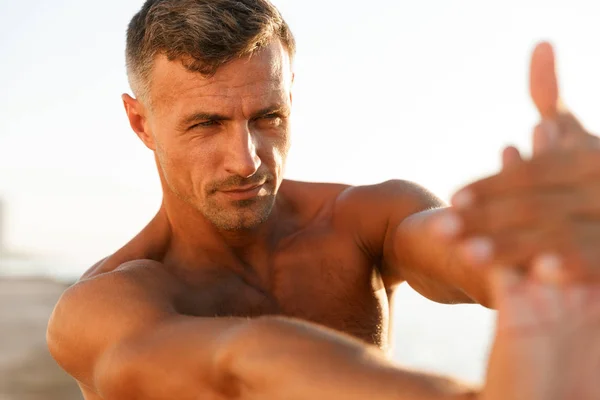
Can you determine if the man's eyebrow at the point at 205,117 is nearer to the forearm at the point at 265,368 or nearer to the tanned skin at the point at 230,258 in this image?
the tanned skin at the point at 230,258

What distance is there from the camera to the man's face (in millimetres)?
1957

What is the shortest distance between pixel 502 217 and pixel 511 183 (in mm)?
37

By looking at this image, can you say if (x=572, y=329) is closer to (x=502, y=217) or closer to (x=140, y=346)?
(x=502, y=217)

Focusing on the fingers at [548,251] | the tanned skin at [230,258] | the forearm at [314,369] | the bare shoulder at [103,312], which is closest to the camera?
the fingers at [548,251]

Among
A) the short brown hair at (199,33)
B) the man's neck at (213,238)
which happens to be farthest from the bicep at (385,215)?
the short brown hair at (199,33)

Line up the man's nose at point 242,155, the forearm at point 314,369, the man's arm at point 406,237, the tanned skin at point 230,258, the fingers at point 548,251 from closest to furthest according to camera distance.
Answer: the fingers at point 548,251
the forearm at point 314,369
the tanned skin at point 230,258
the man's arm at point 406,237
the man's nose at point 242,155

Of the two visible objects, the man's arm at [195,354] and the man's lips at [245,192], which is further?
the man's lips at [245,192]

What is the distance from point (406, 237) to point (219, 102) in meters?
0.54

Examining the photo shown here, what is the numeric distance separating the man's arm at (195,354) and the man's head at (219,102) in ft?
0.85

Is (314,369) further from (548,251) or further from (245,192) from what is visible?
(245,192)

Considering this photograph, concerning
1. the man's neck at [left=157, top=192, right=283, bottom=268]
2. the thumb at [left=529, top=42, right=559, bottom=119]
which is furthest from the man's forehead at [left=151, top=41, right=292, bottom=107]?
the thumb at [left=529, top=42, right=559, bottom=119]

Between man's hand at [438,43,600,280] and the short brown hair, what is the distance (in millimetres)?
1197

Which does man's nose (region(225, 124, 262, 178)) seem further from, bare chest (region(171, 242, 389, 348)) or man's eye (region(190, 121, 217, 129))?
bare chest (region(171, 242, 389, 348))

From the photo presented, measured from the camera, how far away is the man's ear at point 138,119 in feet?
7.35
